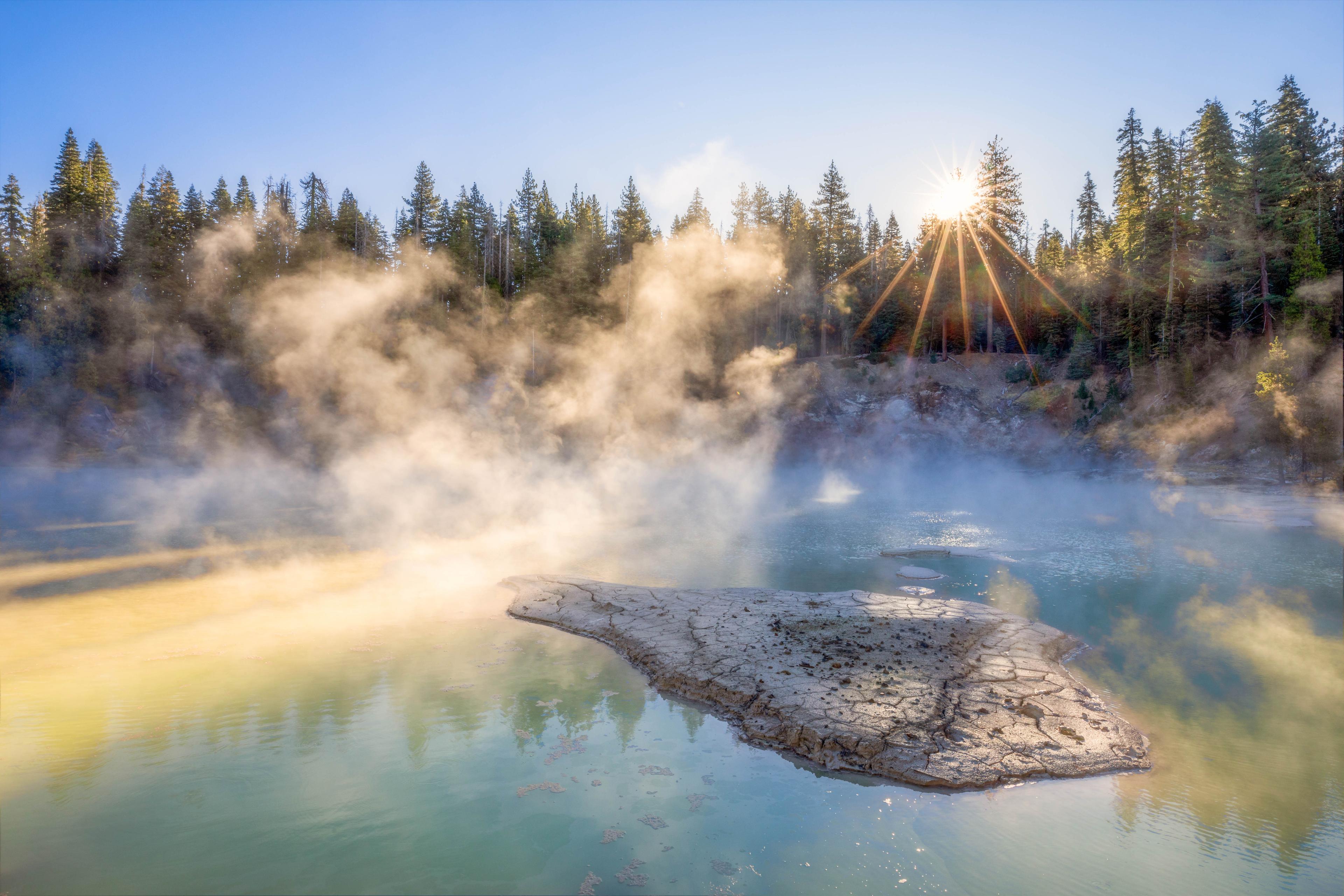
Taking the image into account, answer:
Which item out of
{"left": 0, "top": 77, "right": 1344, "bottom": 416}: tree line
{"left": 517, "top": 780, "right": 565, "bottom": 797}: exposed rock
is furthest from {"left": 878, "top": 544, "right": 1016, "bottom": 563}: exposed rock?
{"left": 0, "top": 77, "right": 1344, "bottom": 416}: tree line

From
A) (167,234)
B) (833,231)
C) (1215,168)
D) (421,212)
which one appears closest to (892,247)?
(833,231)

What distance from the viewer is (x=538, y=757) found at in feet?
19.0

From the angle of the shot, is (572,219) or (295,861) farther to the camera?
(572,219)

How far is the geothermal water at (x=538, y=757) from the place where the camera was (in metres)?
4.37

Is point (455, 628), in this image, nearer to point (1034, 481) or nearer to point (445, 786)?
point (445, 786)

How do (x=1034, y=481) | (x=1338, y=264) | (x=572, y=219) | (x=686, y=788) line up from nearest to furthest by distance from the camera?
1. (x=686, y=788)
2. (x=1338, y=264)
3. (x=1034, y=481)
4. (x=572, y=219)

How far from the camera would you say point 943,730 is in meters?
5.91

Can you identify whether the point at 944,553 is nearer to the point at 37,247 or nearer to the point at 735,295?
the point at 735,295

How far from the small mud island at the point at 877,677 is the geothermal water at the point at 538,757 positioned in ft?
0.94

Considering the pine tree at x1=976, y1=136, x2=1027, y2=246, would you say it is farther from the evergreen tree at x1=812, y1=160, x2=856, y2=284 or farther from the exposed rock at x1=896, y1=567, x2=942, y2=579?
the exposed rock at x1=896, y1=567, x2=942, y2=579

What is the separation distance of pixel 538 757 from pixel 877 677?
11.8 ft

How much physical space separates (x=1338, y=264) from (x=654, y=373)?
1310 inches

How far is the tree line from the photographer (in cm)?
3089

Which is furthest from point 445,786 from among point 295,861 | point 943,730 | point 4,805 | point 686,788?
point 943,730
